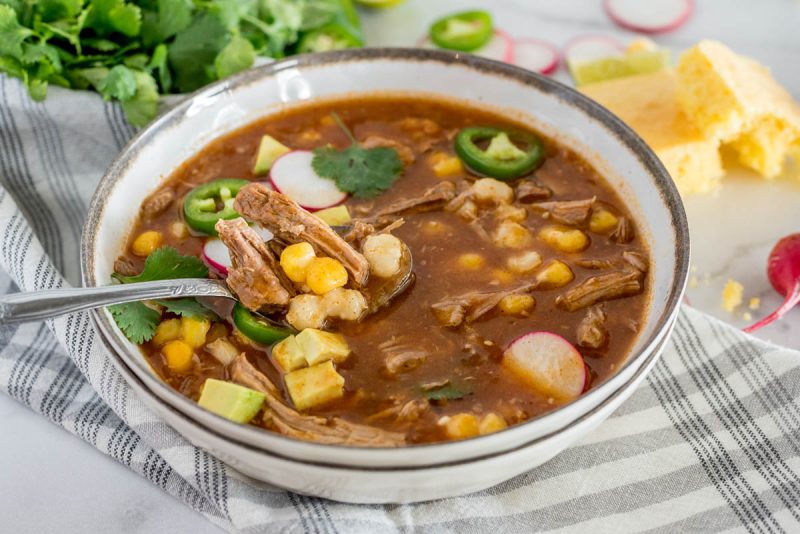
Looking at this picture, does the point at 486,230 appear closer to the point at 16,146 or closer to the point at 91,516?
the point at 91,516

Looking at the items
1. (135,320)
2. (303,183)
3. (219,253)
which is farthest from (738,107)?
(135,320)

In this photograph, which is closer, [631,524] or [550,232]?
[631,524]

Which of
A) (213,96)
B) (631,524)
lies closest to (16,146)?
(213,96)

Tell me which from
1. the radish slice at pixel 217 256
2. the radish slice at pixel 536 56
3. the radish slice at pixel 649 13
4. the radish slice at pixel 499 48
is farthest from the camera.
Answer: the radish slice at pixel 649 13

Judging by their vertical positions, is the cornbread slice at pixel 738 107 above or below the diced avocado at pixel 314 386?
above

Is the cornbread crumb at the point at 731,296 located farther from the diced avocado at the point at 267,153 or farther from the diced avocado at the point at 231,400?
the diced avocado at the point at 231,400

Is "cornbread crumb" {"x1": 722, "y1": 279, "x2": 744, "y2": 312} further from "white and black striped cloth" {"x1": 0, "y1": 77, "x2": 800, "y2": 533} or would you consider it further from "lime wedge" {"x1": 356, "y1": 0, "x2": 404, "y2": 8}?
"lime wedge" {"x1": 356, "y1": 0, "x2": 404, "y2": 8}

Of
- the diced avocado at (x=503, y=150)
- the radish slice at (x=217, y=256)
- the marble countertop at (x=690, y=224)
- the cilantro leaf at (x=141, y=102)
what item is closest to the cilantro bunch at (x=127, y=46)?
the cilantro leaf at (x=141, y=102)
